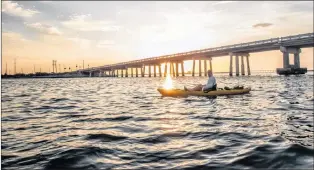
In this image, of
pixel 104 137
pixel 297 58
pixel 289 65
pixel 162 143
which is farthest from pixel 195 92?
pixel 297 58

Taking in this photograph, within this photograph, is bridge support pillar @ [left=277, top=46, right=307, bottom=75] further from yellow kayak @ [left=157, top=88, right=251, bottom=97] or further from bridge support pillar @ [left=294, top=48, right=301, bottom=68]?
yellow kayak @ [left=157, top=88, right=251, bottom=97]

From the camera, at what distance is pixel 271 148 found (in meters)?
6.77

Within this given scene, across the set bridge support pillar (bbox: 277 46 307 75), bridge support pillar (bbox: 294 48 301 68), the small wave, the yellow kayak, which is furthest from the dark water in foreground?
bridge support pillar (bbox: 294 48 301 68)

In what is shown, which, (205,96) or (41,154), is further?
(205,96)

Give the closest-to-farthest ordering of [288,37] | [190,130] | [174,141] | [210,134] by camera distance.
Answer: [174,141], [210,134], [190,130], [288,37]

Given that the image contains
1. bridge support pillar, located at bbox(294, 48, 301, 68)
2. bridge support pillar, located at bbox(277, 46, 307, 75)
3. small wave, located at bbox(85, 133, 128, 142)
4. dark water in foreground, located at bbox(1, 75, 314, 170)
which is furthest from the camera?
bridge support pillar, located at bbox(294, 48, 301, 68)

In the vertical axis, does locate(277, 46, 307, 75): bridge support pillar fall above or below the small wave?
above

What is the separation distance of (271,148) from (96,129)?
5.64 m

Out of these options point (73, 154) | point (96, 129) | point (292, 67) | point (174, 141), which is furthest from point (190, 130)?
point (292, 67)

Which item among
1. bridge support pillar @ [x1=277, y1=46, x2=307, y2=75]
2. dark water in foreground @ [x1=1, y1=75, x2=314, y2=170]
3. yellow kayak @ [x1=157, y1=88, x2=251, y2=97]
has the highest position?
bridge support pillar @ [x1=277, y1=46, x2=307, y2=75]

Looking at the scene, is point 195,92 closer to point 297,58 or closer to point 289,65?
point 289,65

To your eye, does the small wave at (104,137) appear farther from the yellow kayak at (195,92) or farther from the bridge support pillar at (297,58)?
the bridge support pillar at (297,58)

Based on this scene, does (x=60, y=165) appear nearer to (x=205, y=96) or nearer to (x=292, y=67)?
(x=205, y=96)

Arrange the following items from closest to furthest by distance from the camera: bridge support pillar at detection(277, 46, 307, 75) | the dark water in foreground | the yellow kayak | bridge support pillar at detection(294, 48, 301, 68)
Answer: the dark water in foreground
the yellow kayak
bridge support pillar at detection(277, 46, 307, 75)
bridge support pillar at detection(294, 48, 301, 68)
